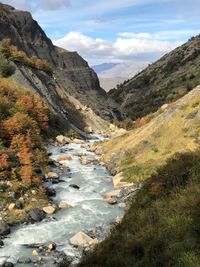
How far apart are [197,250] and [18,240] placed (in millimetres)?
17690

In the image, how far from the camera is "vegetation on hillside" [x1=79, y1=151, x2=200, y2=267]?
67.6 feet

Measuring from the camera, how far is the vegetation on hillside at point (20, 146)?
43.9 metres

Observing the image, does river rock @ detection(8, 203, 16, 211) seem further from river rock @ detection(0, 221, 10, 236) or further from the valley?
river rock @ detection(0, 221, 10, 236)

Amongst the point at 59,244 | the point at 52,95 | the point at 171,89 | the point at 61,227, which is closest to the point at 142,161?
the point at 61,227

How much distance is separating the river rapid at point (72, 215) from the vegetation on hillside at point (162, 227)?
6302 millimetres

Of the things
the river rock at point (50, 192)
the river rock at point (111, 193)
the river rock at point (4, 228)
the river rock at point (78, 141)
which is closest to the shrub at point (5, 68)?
the river rock at point (78, 141)

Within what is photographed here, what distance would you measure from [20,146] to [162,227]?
37.2m

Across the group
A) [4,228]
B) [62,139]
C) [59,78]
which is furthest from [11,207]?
[59,78]

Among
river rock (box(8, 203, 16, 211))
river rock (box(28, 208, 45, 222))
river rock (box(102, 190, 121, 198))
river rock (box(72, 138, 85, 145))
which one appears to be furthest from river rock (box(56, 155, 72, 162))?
river rock (box(28, 208, 45, 222))

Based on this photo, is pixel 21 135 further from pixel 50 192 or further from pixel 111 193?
pixel 111 193

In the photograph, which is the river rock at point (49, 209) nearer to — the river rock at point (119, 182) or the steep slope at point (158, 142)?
the river rock at point (119, 182)

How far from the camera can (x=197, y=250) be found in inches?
782

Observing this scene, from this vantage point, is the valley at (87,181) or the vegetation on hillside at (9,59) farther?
the vegetation on hillside at (9,59)

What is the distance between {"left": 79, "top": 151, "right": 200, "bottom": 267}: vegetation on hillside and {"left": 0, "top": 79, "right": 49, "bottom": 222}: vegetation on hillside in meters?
14.1
